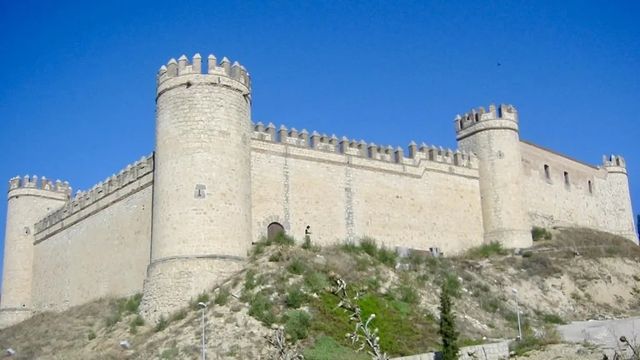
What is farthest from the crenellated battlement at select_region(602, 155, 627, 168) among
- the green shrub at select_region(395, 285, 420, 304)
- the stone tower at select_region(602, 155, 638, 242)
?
the green shrub at select_region(395, 285, 420, 304)

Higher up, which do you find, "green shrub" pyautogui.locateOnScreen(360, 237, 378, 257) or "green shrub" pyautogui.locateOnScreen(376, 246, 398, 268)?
"green shrub" pyautogui.locateOnScreen(360, 237, 378, 257)

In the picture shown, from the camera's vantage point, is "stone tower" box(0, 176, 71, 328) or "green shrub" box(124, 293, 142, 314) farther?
"stone tower" box(0, 176, 71, 328)

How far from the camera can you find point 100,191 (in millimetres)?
30938

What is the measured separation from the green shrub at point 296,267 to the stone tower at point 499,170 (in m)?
12.0

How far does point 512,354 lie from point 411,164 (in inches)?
566

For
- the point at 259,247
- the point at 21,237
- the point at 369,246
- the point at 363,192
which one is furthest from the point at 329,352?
the point at 21,237

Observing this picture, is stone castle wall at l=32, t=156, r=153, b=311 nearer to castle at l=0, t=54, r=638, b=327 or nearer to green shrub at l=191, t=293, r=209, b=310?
castle at l=0, t=54, r=638, b=327

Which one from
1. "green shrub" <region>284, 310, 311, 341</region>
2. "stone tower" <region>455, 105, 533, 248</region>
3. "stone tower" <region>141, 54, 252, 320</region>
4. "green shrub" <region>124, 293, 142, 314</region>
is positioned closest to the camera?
"green shrub" <region>284, 310, 311, 341</region>

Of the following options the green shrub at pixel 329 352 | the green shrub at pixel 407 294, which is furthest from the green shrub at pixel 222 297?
the green shrub at pixel 407 294

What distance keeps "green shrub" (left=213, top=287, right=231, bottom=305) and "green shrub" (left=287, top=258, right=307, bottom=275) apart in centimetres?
212

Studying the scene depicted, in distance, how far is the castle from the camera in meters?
23.7

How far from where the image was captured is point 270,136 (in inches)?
1080

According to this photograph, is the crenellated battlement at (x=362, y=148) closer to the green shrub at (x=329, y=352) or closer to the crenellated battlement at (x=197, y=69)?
the crenellated battlement at (x=197, y=69)

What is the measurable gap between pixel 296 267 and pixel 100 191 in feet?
36.6
